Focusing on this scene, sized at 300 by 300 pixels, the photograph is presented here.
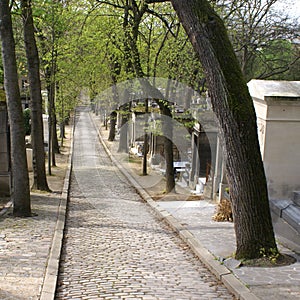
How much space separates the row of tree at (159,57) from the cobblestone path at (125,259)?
1.16m

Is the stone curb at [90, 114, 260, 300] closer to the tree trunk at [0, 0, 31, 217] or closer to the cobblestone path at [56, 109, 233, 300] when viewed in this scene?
the cobblestone path at [56, 109, 233, 300]

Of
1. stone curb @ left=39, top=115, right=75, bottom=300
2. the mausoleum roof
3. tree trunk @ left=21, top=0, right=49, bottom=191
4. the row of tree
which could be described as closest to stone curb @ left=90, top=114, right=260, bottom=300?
the row of tree

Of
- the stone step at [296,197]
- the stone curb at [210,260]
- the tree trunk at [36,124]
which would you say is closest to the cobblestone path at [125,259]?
the stone curb at [210,260]

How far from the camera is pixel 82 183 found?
18875 mm

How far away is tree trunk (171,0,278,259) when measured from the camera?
6.61m

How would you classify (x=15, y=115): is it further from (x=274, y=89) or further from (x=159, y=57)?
(x=159, y=57)

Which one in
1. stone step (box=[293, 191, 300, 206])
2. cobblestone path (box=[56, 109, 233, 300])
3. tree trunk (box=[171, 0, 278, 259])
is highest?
tree trunk (box=[171, 0, 278, 259])

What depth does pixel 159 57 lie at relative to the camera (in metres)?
18.8

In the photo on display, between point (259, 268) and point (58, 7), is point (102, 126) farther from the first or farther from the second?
point (259, 268)

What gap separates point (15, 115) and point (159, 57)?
9.63 metres

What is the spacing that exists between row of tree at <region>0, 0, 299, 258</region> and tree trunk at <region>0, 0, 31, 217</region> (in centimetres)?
2

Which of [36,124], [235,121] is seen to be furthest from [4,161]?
[235,121]

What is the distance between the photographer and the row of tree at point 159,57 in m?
6.72

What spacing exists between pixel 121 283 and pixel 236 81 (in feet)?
10.8
